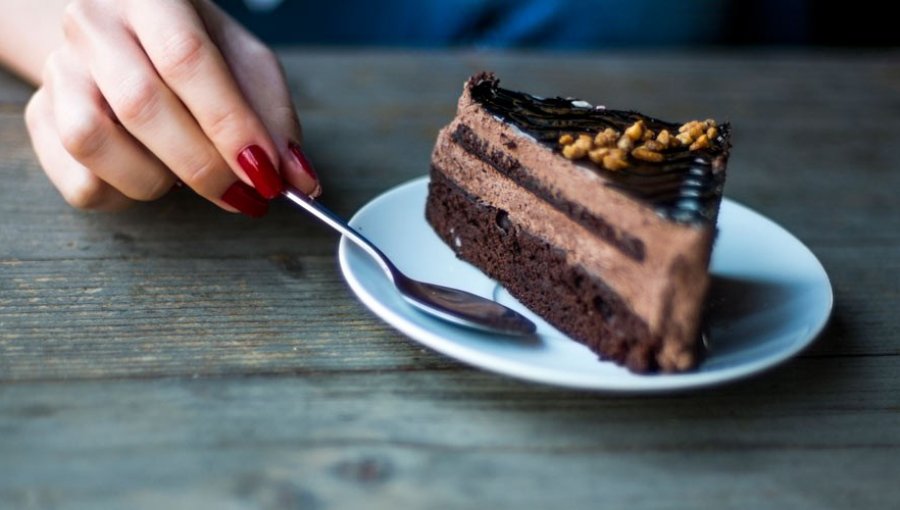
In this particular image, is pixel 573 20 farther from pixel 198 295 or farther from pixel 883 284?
pixel 198 295

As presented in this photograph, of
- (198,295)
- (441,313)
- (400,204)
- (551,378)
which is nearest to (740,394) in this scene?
(551,378)

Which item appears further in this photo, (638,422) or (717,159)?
(717,159)

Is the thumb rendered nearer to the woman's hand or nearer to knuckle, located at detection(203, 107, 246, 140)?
the woman's hand

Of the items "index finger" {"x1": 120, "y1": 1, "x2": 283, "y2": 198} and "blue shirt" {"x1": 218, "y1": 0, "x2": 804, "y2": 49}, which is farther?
"blue shirt" {"x1": 218, "y1": 0, "x2": 804, "y2": 49}

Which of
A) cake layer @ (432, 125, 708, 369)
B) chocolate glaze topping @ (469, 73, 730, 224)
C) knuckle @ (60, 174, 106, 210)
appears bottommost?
knuckle @ (60, 174, 106, 210)

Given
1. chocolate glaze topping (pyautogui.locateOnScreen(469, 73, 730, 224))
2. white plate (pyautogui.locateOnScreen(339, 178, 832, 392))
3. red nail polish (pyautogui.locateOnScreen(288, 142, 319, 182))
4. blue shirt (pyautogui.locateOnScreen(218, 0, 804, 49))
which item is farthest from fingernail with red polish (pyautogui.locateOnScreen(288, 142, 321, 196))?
blue shirt (pyautogui.locateOnScreen(218, 0, 804, 49))

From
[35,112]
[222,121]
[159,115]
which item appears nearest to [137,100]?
[159,115]

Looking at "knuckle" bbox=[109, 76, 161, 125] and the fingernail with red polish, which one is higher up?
"knuckle" bbox=[109, 76, 161, 125]
